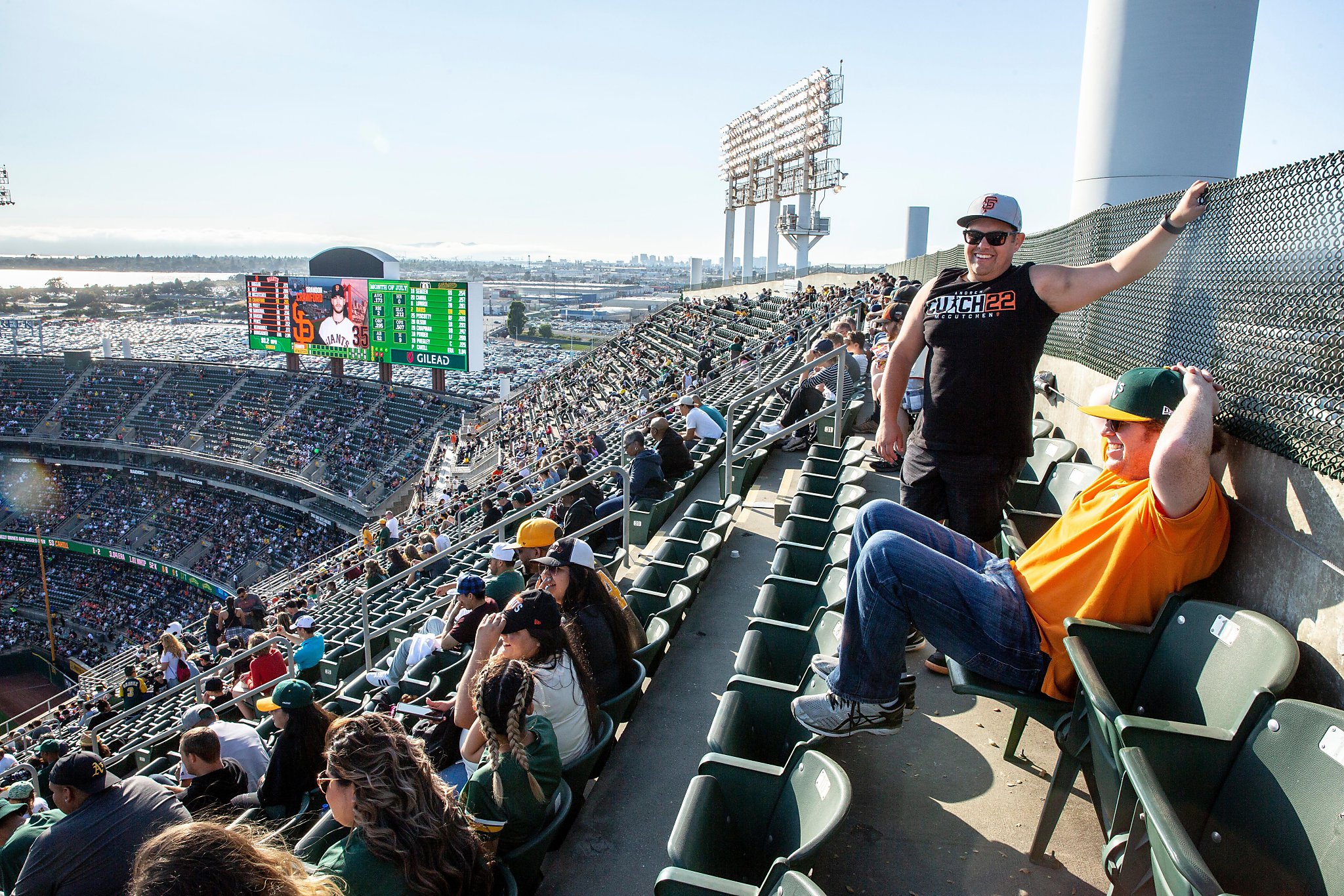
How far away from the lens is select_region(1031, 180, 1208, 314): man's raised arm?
7.36ft

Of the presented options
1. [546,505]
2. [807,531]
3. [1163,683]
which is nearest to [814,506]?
[807,531]

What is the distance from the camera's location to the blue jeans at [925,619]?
2008 millimetres

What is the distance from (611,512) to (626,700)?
3145 millimetres

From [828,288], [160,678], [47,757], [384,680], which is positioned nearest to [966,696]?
[384,680]

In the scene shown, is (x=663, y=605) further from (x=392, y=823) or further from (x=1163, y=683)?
(x=1163, y=683)

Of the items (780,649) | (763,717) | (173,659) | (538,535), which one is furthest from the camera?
(173,659)

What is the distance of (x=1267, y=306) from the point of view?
2.31 m

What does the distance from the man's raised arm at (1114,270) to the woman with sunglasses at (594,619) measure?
2.02 metres

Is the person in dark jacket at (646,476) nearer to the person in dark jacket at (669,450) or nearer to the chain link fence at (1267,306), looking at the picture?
the person in dark jacket at (669,450)

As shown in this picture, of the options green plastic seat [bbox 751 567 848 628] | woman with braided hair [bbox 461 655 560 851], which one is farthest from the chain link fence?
woman with braided hair [bbox 461 655 560 851]

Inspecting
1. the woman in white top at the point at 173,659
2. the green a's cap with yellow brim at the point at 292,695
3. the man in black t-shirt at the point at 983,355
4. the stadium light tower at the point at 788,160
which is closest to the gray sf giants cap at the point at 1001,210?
the man in black t-shirt at the point at 983,355

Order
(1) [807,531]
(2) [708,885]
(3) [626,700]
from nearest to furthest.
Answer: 1. (2) [708,885]
2. (3) [626,700]
3. (1) [807,531]

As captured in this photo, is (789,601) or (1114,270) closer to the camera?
(1114,270)

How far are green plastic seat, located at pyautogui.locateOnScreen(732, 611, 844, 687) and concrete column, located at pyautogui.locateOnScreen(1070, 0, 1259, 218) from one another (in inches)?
251
